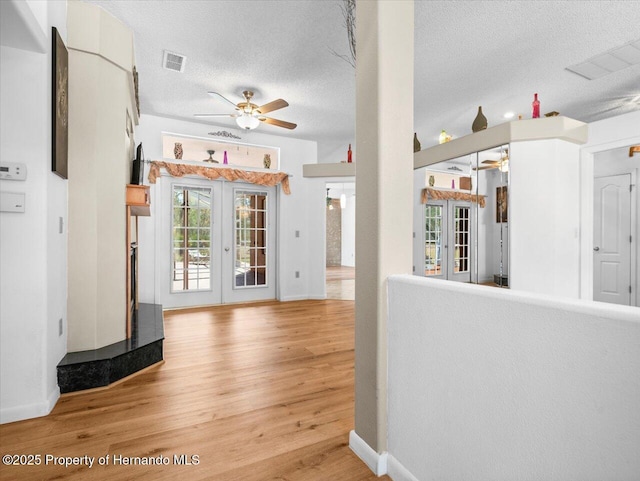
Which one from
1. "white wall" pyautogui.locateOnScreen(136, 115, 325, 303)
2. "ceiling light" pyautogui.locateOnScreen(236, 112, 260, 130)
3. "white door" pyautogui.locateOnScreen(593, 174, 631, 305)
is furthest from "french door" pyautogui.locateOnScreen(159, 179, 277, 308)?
"white door" pyautogui.locateOnScreen(593, 174, 631, 305)

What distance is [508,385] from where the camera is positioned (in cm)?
102

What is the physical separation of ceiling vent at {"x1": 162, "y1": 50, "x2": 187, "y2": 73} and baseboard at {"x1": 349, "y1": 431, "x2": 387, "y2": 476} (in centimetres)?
377

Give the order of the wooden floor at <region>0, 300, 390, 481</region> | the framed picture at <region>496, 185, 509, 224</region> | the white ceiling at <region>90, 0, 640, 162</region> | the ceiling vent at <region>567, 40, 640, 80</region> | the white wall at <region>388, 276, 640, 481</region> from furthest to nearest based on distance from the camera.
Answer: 1. the framed picture at <region>496, 185, 509, 224</region>
2. the ceiling vent at <region>567, 40, 640, 80</region>
3. the white ceiling at <region>90, 0, 640, 162</region>
4. the wooden floor at <region>0, 300, 390, 481</region>
5. the white wall at <region>388, 276, 640, 481</region>

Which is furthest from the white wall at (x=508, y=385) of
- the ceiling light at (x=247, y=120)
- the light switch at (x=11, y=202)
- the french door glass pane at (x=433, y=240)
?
the french door glass pane at (x=433, y=240)

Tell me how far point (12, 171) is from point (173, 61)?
2151 mm

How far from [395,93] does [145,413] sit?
2.39m

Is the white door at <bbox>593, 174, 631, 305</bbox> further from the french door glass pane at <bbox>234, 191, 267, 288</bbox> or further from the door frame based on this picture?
the door frame

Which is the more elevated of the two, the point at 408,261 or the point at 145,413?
the point at 408,261

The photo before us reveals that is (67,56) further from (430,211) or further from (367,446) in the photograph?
(430,211)

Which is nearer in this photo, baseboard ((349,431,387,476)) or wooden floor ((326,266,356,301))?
baseboard ((349,431,387,476))

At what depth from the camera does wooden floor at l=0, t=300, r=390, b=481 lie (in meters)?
1.57

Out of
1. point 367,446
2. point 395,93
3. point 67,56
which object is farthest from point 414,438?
point 67,56

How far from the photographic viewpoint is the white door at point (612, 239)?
529 centimetres

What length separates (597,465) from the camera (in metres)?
0.81
